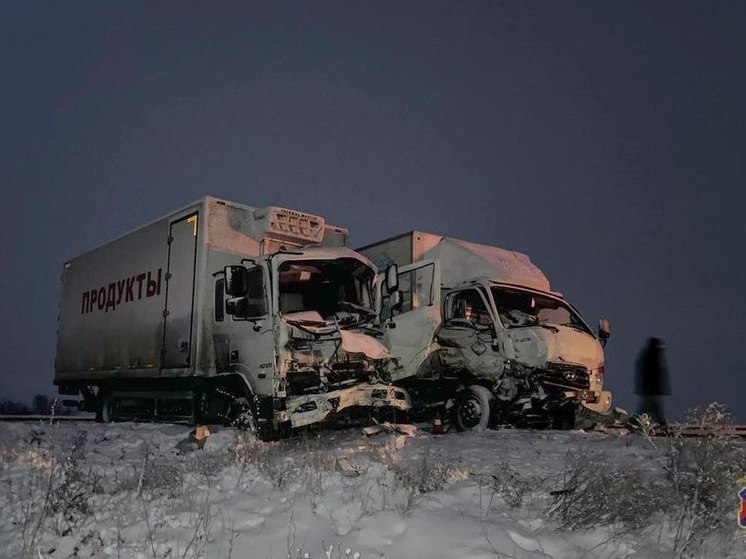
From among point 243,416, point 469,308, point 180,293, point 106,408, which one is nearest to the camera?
point 243,416

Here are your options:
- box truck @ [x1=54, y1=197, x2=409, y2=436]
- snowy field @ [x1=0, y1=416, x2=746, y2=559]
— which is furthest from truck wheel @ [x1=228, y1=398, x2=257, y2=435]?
snowy field @ [x1=0, y1=416, x2=746, y2=559]

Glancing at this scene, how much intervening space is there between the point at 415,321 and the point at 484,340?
4.93ft

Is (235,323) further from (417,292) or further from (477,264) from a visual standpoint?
(477,264)

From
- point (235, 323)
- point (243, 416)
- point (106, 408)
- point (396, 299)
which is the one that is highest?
point (396, 299)

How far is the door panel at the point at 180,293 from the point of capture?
10734 millimetres

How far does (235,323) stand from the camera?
9.93 metres

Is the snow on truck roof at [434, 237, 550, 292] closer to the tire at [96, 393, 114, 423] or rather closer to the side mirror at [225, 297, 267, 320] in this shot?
the side mirror at [225, 297, 267, 320]

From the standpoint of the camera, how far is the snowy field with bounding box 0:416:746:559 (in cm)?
405

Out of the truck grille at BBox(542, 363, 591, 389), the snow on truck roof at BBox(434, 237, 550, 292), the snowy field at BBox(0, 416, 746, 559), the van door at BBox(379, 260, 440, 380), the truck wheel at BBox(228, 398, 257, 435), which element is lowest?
the snowy field at BBox(0, 416, 746, 559)

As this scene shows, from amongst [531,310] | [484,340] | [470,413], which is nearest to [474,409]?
[470,413]

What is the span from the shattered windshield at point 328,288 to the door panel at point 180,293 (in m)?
Result: 1.93

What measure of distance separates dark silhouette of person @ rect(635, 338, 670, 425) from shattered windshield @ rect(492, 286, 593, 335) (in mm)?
1707

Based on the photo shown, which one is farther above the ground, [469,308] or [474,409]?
→ [469,308]

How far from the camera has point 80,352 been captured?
14.4 meters
